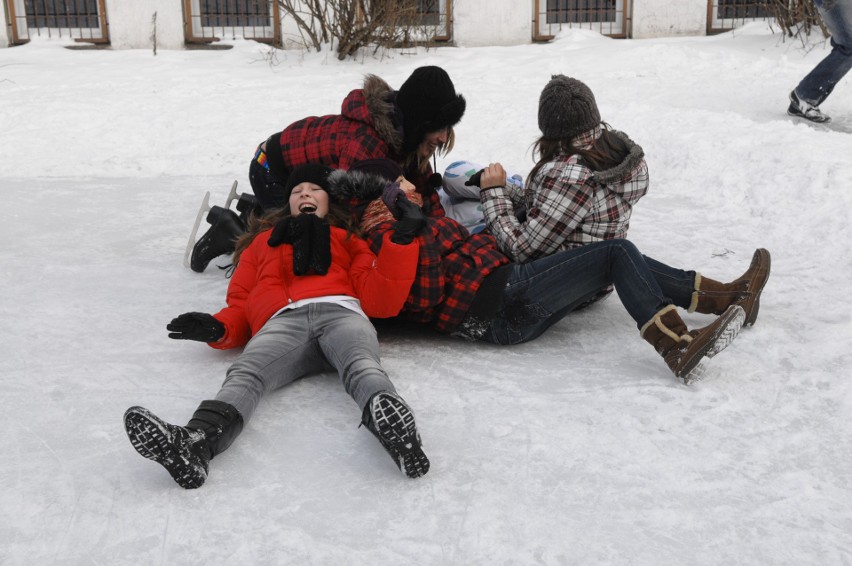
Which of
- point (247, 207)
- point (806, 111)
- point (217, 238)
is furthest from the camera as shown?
point (806, 111)

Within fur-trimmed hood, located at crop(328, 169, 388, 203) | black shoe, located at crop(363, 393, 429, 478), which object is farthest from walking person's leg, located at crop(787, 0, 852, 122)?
black shoe, located at crop(363, 393, 429, 478)

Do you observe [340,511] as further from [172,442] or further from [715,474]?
[715,474]

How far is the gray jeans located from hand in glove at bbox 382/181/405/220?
1.27 ft

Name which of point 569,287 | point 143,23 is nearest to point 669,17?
point 143,23

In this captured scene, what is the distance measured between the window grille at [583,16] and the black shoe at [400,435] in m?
9.41

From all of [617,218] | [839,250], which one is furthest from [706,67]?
[617,218]

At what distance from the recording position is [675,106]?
6805mm

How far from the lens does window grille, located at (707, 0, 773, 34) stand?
1062cm

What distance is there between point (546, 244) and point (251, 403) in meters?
1.22

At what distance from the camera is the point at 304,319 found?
268cm

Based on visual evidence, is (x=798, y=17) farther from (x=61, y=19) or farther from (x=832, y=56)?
(x=61, y=19)

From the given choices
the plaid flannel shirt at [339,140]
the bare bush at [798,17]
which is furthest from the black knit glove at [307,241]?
the bare bush at [798,17]

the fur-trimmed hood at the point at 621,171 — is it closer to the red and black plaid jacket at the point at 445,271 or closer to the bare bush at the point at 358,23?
the red and black plaid jacket at the point at 445,271

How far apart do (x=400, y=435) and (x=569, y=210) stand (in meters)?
1.23
